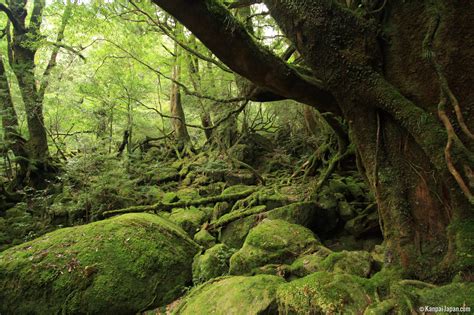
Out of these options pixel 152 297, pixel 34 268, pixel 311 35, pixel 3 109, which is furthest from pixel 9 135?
pixel 311 35

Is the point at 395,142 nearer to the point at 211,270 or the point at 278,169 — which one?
the point at 211,270

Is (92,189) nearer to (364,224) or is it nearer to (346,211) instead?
(346,211)

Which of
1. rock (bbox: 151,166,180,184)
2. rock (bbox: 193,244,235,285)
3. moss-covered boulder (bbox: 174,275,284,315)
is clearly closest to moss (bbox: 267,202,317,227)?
rock (bbox: 193,244,235,285)

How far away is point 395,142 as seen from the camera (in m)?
2.92

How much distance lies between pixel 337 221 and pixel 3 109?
38.9 feet

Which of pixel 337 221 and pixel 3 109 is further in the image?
pixel 3 109

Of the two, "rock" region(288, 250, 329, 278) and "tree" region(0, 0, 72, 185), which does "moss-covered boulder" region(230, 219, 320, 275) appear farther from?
"tree" region(0, 0, 72, 185)

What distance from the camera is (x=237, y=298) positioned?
9.98 ft

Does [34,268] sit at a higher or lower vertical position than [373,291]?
lower

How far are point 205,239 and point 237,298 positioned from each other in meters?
3.07

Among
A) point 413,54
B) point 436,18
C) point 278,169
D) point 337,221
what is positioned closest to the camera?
point 436,18

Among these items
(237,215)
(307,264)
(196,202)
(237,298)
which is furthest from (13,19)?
(307,264)

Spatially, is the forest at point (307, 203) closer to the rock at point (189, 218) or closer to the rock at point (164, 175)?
the rock at point (189, 218)

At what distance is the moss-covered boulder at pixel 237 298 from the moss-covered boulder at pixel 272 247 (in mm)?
578
